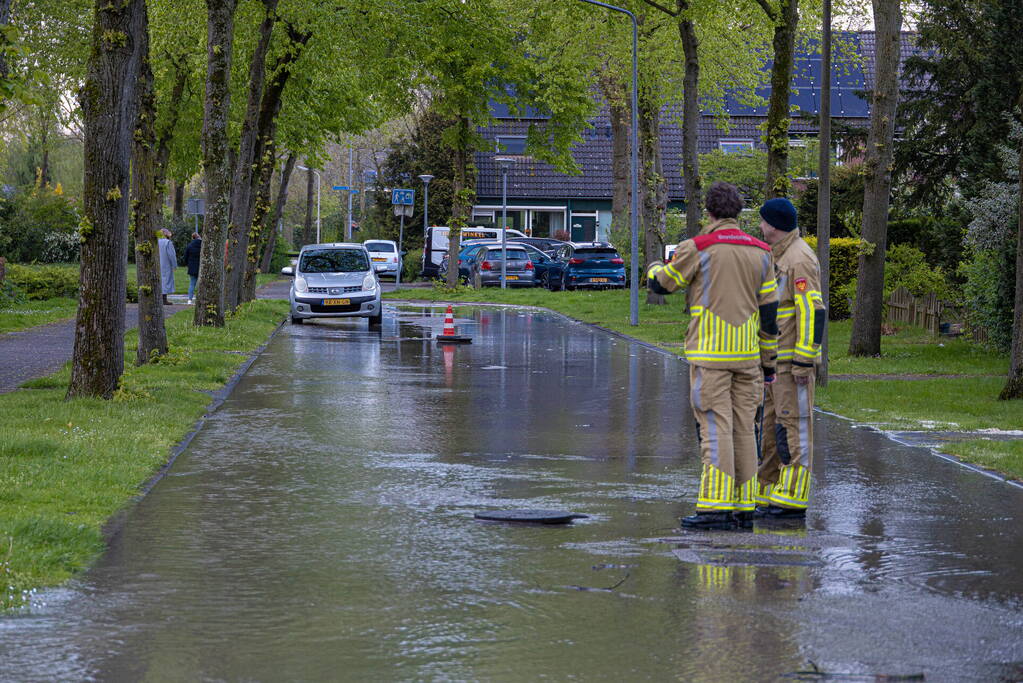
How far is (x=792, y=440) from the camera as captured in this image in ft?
28.8

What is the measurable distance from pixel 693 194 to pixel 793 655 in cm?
2838

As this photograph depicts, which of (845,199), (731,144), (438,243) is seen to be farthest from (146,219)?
(731,144)

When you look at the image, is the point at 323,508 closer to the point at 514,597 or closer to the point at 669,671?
the point at 514,597

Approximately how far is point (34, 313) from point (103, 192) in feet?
55.1

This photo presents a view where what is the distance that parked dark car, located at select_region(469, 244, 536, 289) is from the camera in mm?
51469

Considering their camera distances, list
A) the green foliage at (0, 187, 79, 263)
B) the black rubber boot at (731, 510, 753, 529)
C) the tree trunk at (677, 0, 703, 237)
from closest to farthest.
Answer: the black rubber boot at (731, 510, 753, 529)
the tree trunk at (677, 0, 703, 237)
the green foliage at (0, 187, 79, 263)

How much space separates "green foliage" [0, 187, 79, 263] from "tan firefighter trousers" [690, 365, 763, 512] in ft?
135

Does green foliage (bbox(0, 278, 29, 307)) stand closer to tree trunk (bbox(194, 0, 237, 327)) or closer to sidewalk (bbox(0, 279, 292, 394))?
sidewalk (bbox(0, 279, 292, 394))

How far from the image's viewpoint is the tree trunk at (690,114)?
102ft

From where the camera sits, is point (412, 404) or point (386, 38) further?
point (386, 38)

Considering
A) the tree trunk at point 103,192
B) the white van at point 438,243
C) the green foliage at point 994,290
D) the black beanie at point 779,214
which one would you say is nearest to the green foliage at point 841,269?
the green foliage at point 994,290

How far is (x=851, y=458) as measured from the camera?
1147 cm

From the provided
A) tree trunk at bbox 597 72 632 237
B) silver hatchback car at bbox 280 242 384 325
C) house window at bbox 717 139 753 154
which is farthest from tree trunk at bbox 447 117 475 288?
house window at bbox 717 139 753 154

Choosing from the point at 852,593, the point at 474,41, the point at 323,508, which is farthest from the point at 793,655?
the point at 474,41
